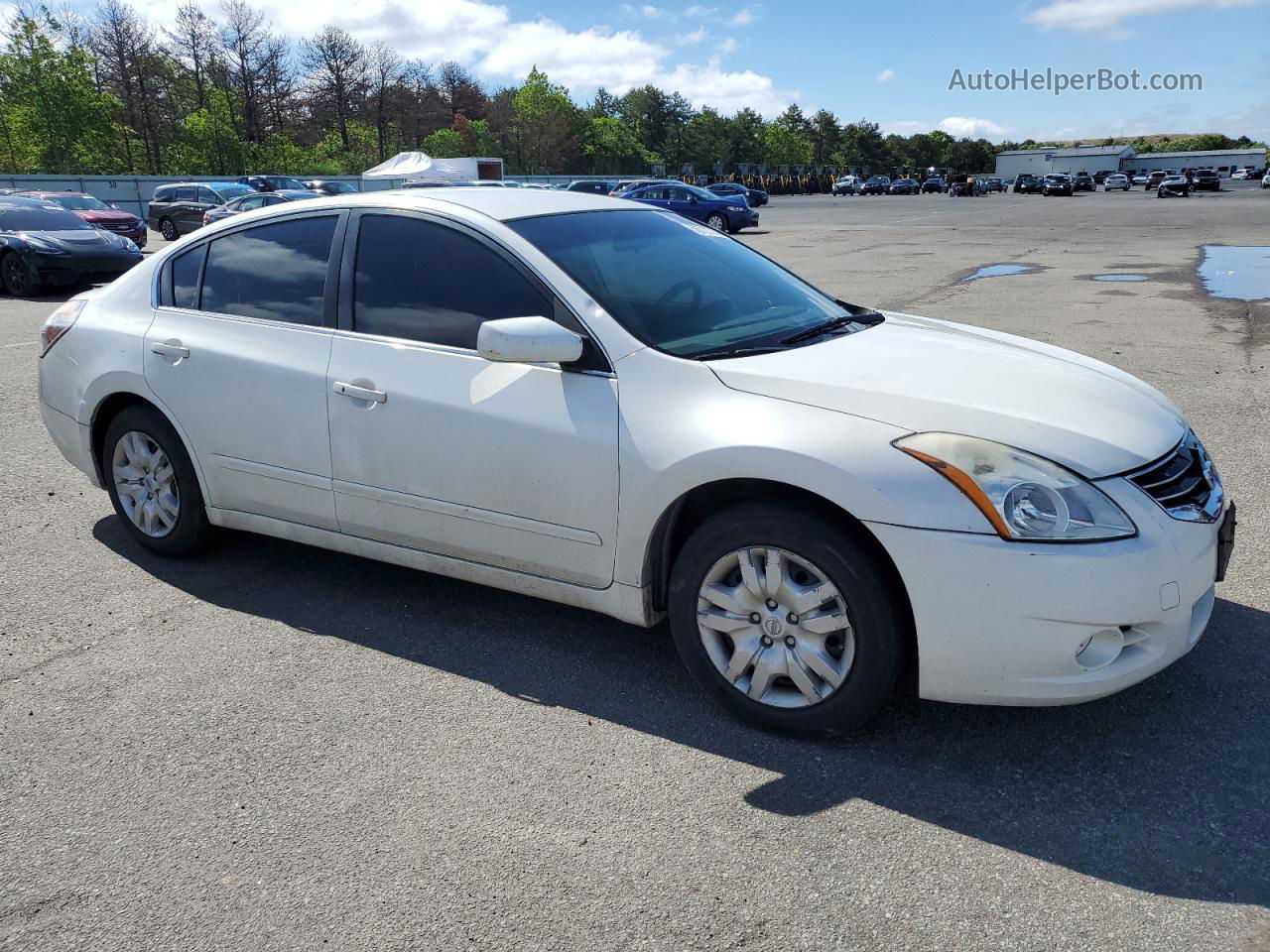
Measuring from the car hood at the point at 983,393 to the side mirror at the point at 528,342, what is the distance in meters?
0.48

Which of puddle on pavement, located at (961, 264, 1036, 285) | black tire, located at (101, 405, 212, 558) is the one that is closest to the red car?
puddle on pavement, located at (961, 264, 1036, 285)

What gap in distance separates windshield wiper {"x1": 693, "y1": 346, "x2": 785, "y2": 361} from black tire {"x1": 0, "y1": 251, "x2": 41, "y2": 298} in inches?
623

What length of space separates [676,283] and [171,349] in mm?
2188

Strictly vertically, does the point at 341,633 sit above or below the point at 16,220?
below

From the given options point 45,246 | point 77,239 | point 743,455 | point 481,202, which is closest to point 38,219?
point 77,239

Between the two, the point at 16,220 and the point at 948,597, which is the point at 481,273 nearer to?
the point at 948,597

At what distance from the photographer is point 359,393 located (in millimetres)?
3791

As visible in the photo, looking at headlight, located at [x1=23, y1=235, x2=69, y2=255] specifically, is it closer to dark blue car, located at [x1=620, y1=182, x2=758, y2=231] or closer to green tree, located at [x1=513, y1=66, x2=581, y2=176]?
dark blue car, located at [x1=620, y1=182, x2=758, y2=231]

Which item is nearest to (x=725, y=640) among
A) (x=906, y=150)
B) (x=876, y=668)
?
(x=876, y=668)

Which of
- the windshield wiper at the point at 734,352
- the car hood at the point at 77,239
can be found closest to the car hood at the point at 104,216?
the car hood at the point at 77,239

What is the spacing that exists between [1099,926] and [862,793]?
2.29 ft

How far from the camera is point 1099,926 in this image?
7.61 ft

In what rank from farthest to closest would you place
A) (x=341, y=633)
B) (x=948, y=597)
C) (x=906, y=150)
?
(x=906, y=150) → (x=341, y=633) → (x=948, y=597)

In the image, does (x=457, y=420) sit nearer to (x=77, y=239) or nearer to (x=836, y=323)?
(x=836, y=323)
